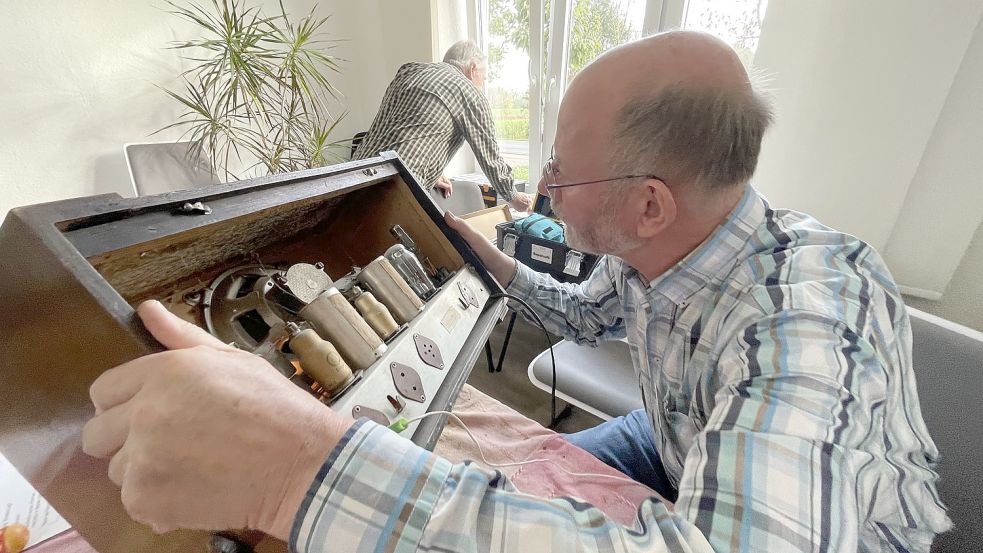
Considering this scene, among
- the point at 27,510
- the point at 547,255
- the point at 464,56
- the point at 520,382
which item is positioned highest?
the point at 464,56

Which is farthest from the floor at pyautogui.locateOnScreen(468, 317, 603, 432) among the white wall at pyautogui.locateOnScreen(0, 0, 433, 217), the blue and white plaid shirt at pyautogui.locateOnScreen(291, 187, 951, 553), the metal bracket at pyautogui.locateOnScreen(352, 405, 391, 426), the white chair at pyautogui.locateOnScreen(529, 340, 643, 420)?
the white wall at pyautogui.locateOnScreen(0, 0, 433, 217)

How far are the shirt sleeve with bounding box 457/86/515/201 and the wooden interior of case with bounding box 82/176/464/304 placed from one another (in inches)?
41.1

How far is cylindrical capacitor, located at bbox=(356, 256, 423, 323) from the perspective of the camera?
67cm

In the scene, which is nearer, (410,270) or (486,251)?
(410,270)

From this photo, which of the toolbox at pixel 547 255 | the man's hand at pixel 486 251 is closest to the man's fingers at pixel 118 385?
the man's hand at pixel 486 251

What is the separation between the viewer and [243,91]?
6.02 ft

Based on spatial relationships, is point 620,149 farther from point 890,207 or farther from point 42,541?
point 890,207

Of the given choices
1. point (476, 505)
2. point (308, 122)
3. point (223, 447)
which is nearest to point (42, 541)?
point (223, 447)

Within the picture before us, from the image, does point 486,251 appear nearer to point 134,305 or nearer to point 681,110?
point 681,110

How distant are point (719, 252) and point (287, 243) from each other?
789 mm

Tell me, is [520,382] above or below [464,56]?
below

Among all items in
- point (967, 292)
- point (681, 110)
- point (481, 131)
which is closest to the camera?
point (681, 110)

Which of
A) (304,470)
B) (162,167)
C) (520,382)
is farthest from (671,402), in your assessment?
(162,167)

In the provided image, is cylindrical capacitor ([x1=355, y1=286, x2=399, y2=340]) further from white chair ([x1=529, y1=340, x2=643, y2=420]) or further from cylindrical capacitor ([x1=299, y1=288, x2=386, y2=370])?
white chair ([x1=529, y1=340, x2=643, y2=420])
